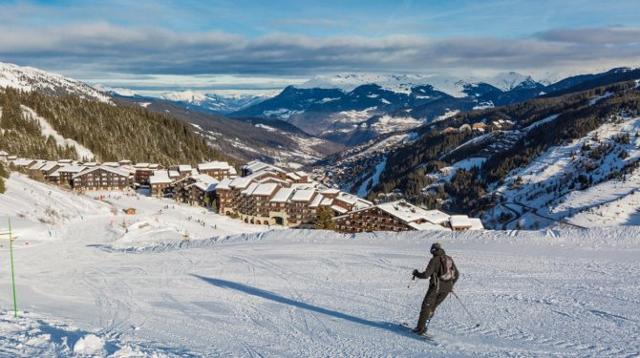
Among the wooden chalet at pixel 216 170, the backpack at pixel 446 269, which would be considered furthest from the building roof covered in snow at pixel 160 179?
the backpack at pixel 446 269

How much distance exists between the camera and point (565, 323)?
42.4ft

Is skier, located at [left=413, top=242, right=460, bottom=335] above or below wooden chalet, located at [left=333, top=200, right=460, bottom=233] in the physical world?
above

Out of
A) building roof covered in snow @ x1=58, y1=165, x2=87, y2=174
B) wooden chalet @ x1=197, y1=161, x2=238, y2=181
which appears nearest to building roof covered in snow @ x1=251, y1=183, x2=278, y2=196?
wooden chalet @ x1=197, y1=161, x2=238, y2=181

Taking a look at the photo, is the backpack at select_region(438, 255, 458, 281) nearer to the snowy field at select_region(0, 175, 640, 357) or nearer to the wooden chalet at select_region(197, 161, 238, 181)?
the snowy field at select_region(0, 175, 640, 357)

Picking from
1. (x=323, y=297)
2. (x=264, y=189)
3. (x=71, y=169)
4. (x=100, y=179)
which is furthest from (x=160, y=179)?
(x=323, y=297)

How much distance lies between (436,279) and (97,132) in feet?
522

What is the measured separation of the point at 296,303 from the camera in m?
16.2

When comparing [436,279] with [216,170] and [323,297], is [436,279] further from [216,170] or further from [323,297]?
[216,170]

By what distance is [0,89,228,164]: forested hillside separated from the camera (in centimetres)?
13425

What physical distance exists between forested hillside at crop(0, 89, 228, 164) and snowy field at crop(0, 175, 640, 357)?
117 m

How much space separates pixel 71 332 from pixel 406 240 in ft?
57.7

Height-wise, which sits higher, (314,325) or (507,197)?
(314,325)

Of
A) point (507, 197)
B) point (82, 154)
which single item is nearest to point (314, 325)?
point (82, 154)

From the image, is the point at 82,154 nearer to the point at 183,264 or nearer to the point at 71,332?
the point at 183,264
